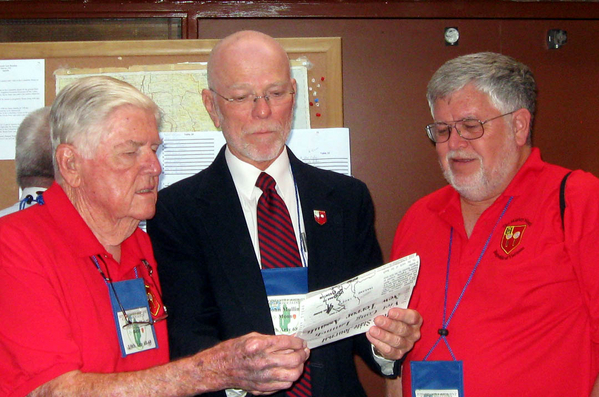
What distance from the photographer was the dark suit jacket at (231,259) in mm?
→ 2049

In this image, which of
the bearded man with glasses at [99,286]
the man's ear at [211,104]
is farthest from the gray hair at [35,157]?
the man's ear at [211,104]

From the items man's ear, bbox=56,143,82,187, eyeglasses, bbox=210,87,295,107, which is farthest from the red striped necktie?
man's ear, bbox=56,143,82,187

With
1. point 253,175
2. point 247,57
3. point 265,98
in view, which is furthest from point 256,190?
point 247,57

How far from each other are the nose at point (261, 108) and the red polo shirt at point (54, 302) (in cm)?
71

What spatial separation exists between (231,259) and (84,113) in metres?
0.70

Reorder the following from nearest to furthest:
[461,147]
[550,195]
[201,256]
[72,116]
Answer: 1. [72,116]
2. [201,256]
3. [550,195]
4. [461,147]

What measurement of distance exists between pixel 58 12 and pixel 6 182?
1118mm

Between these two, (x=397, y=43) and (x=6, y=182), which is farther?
(x=397, y=43)

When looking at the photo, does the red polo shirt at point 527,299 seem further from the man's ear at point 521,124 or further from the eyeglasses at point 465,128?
the eyeglasses at point 465,128

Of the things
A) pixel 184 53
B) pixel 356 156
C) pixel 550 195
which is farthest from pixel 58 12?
pixel 550 195

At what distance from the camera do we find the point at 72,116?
1.92 m

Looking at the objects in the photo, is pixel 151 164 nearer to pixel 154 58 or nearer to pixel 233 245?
pixel 233 245

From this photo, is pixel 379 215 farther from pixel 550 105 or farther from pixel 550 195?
pixel 550 195

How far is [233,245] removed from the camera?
84.0 inches
